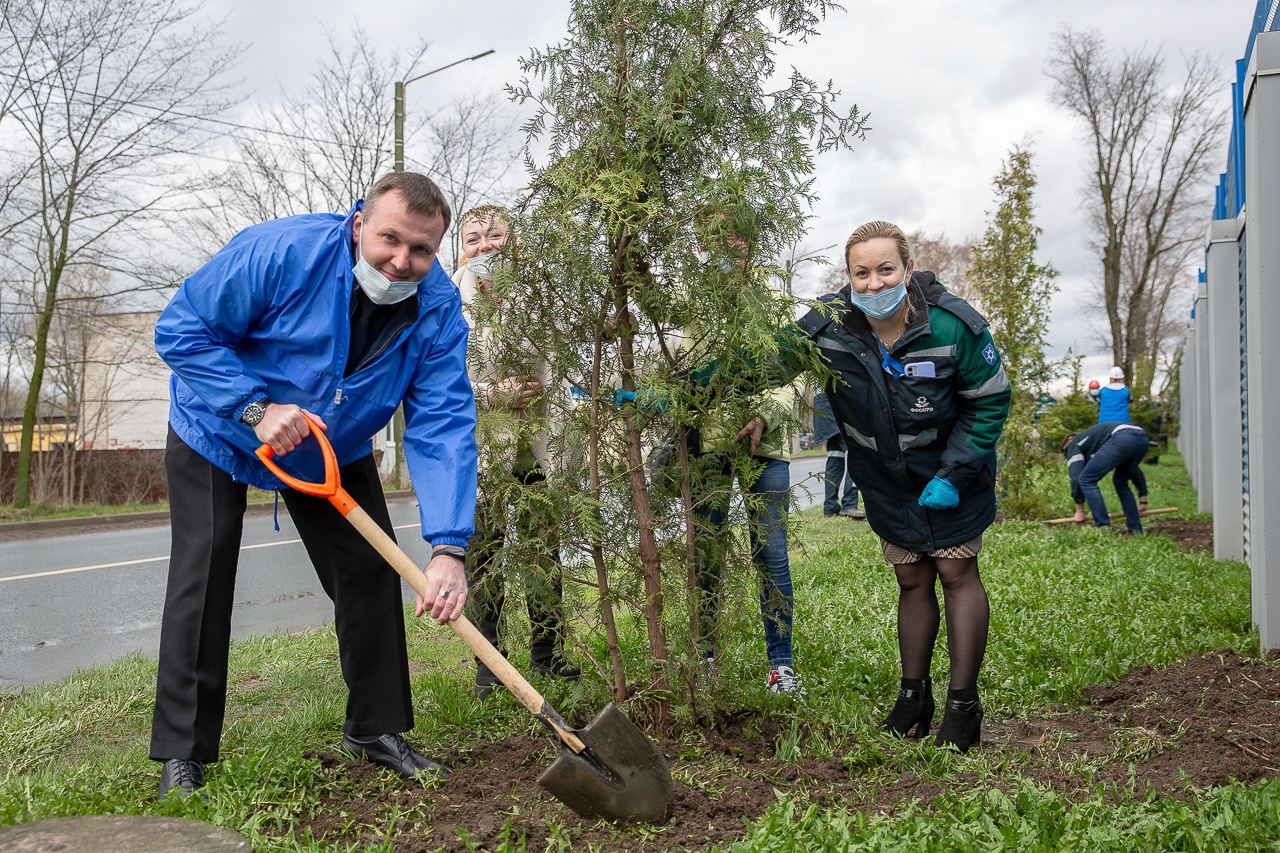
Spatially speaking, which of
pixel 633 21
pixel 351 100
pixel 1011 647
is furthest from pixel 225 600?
pixel 351 100

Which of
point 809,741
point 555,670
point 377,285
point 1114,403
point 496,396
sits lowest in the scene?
point 809,741

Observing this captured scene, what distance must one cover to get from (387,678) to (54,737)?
57.2 inches

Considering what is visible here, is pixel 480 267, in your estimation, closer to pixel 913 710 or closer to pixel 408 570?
pixel 408 570

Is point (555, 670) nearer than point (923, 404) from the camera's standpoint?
No

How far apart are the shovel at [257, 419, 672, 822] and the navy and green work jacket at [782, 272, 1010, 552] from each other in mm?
1431

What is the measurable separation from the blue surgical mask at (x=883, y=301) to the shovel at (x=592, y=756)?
1.74 meters

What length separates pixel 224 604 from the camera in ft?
10.7

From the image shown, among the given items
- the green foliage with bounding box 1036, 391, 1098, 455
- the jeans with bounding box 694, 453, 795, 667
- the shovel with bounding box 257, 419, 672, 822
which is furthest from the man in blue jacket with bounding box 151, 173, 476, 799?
the green foliage with bounding box 1036, 391, 1098, 455

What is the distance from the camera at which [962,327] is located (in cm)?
360

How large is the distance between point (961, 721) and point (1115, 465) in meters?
7.39

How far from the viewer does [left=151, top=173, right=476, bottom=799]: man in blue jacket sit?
3.10 metres

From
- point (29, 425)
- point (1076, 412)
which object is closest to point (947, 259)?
point (1076, 412)

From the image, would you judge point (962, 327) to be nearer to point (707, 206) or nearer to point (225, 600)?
point (707, 206)

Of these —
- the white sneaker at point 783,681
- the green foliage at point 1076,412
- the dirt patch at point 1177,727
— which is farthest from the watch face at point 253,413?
the green foliage at point 1076,412
